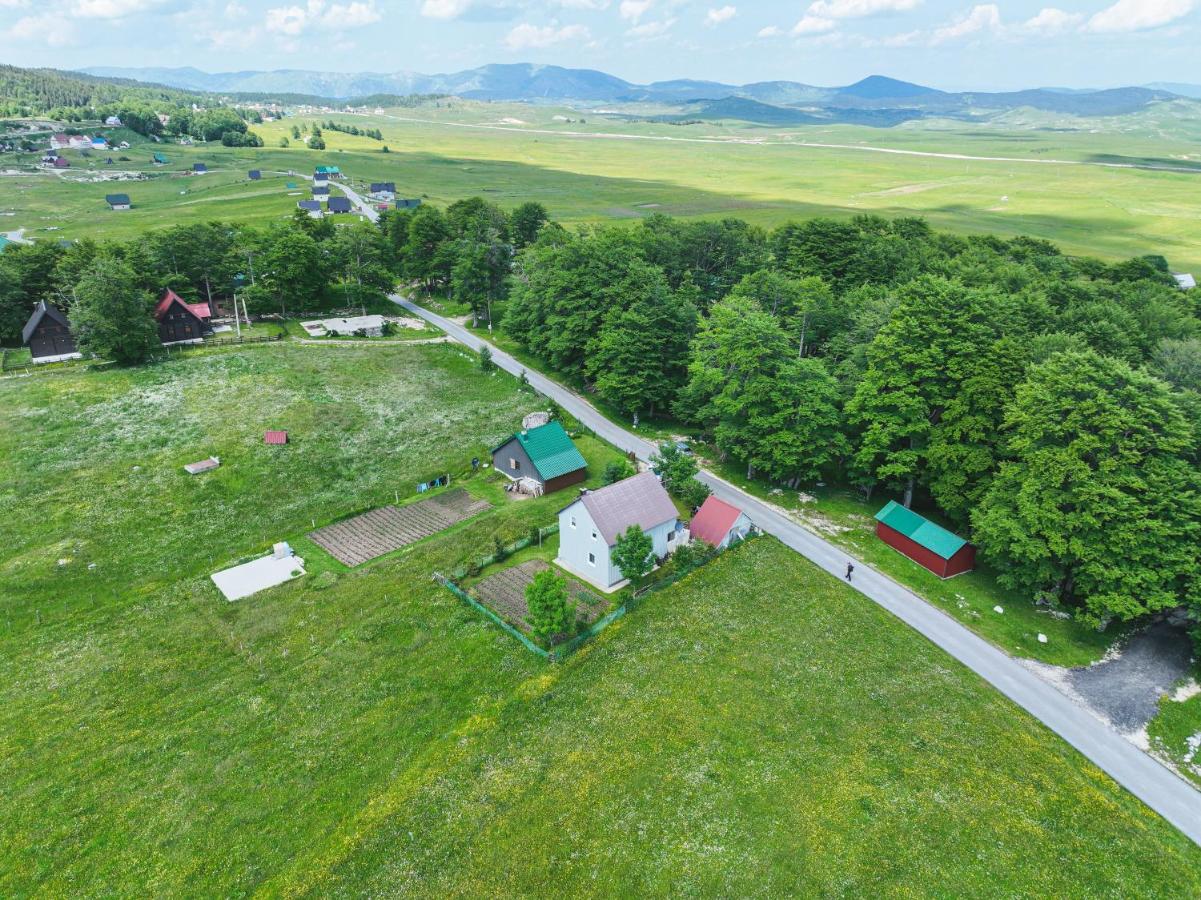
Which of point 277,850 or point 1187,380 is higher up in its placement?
point 1187,380

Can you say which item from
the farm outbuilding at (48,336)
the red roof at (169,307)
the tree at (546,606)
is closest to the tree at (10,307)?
the farm outbuilding at (48,336)

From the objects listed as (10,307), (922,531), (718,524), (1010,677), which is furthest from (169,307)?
(1010,677)

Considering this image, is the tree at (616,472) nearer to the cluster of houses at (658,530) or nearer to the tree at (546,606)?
the cluster of houses at (658,530)

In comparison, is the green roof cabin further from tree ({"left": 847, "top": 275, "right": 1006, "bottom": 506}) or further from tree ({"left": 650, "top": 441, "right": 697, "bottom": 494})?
tree ({"left": 847, "top": 275, "right": 1006, "bottom": 506})

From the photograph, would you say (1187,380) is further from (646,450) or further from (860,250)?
(860,250)

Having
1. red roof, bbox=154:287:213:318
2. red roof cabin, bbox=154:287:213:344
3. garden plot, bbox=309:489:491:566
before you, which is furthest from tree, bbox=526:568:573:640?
red roof, bbox=154:287:213:318

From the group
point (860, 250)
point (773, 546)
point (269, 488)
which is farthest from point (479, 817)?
point (860, 250)
